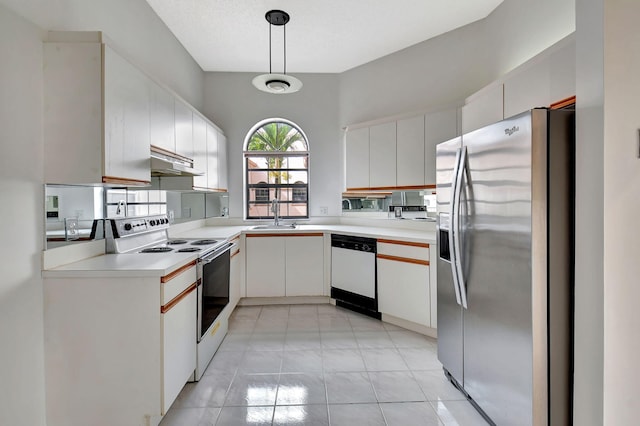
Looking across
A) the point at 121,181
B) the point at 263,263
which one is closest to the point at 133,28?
the point at 121,181

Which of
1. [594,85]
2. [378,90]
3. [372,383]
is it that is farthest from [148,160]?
[378,90]

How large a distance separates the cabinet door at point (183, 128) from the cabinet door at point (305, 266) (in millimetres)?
1429

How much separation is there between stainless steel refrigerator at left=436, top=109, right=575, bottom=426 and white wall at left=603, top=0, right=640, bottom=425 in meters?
0.25

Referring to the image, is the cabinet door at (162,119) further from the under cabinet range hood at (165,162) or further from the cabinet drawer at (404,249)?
the cabinet drawer at (404,249)

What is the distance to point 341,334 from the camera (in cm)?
289

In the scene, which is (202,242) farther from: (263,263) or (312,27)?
(312,27)

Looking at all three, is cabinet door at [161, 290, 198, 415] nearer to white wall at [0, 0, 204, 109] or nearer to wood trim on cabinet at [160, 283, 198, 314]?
wood trim on cabinet at [160, 283, 198, 314]

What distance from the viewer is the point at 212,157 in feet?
11.7

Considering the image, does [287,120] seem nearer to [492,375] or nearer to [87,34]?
[87,34]

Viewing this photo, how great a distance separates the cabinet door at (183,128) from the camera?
2600mm

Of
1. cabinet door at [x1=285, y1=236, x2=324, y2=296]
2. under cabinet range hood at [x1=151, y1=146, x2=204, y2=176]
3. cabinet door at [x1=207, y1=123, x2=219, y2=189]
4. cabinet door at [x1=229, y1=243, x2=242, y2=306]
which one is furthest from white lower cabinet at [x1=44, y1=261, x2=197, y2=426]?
cabinet door at [x1=285, y1=236, x2=324, y2=296]

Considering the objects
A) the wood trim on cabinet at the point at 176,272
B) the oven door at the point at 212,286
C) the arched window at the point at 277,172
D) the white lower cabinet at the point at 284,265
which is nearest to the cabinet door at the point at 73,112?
the wood trim on cabinet at the point at 176,272

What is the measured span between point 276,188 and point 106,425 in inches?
126

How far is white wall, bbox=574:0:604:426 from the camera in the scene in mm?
1120
